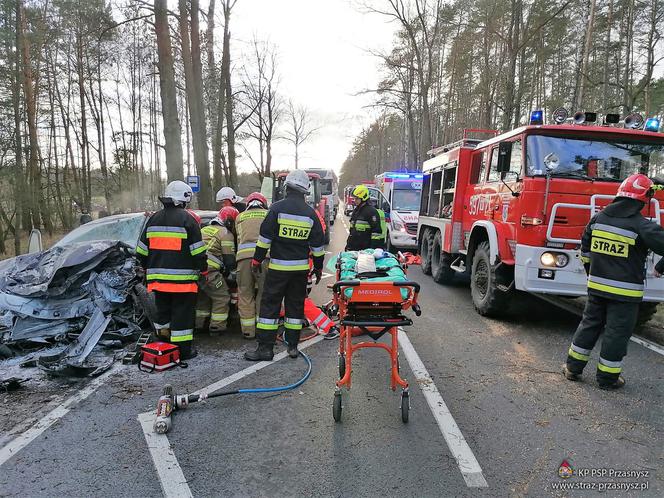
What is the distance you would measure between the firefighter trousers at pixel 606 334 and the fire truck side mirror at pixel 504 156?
2381 mm

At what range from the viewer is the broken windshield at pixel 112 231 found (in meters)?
6.23

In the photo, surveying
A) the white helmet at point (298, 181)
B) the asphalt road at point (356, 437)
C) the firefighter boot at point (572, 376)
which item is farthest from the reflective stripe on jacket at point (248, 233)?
the firefighter boot at point (572, 376)

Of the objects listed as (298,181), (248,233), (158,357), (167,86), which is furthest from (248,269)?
(167,86)

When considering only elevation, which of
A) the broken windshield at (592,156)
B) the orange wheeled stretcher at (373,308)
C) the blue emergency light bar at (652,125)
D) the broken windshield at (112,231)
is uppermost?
the blue emergency light bar at (652,125)

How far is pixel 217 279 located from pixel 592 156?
510 cm

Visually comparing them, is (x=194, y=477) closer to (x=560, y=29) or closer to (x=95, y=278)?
(x=95, y=278)

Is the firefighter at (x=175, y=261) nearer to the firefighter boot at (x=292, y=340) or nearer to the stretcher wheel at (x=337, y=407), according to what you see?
the firefighter boot at (x=292, y=340)

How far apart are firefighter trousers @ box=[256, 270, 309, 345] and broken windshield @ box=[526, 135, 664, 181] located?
10.9ft

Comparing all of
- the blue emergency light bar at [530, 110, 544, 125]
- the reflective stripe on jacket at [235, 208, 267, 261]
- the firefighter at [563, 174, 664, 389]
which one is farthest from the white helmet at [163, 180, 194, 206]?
the blue emergency light bar at [530, 110, 544, 125]

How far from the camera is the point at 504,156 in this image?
5824 mm

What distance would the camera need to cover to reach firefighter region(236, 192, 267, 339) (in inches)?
209

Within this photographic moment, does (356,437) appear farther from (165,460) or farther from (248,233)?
(248,233)

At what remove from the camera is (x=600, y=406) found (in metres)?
3.61

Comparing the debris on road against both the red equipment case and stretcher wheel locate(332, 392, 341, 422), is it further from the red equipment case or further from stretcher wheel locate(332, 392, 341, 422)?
stretcher wheel locate(332, 392, 341, 422)
